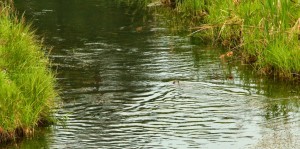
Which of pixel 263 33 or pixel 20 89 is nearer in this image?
pixel 20 89

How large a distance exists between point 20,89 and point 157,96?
2.61 metres

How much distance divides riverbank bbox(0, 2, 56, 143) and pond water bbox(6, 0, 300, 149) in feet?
0.68

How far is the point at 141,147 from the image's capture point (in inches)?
361

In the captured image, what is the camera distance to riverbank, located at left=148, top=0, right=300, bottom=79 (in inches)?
487

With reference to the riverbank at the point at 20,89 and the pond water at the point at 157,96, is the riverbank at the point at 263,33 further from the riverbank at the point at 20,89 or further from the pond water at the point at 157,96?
the riverbank at the point at 20,89

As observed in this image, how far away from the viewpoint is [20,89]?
32.4ft

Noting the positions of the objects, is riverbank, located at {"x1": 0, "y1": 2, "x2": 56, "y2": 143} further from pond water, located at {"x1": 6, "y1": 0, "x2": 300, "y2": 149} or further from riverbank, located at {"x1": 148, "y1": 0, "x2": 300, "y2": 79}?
riverbank, located at {"x1": 148, "y1": 0, "x2": 300, "y2": 79}

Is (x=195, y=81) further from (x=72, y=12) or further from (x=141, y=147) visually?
(x=72, y=12)

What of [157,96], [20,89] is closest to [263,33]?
[157,96]

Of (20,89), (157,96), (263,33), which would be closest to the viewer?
(20,89)

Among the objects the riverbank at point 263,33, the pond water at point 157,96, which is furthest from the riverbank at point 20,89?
the riverbank at point 263,33

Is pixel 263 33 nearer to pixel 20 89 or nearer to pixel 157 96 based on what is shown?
pixel 157 96

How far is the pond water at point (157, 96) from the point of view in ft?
31.3

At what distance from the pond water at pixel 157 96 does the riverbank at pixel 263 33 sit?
26 cm
